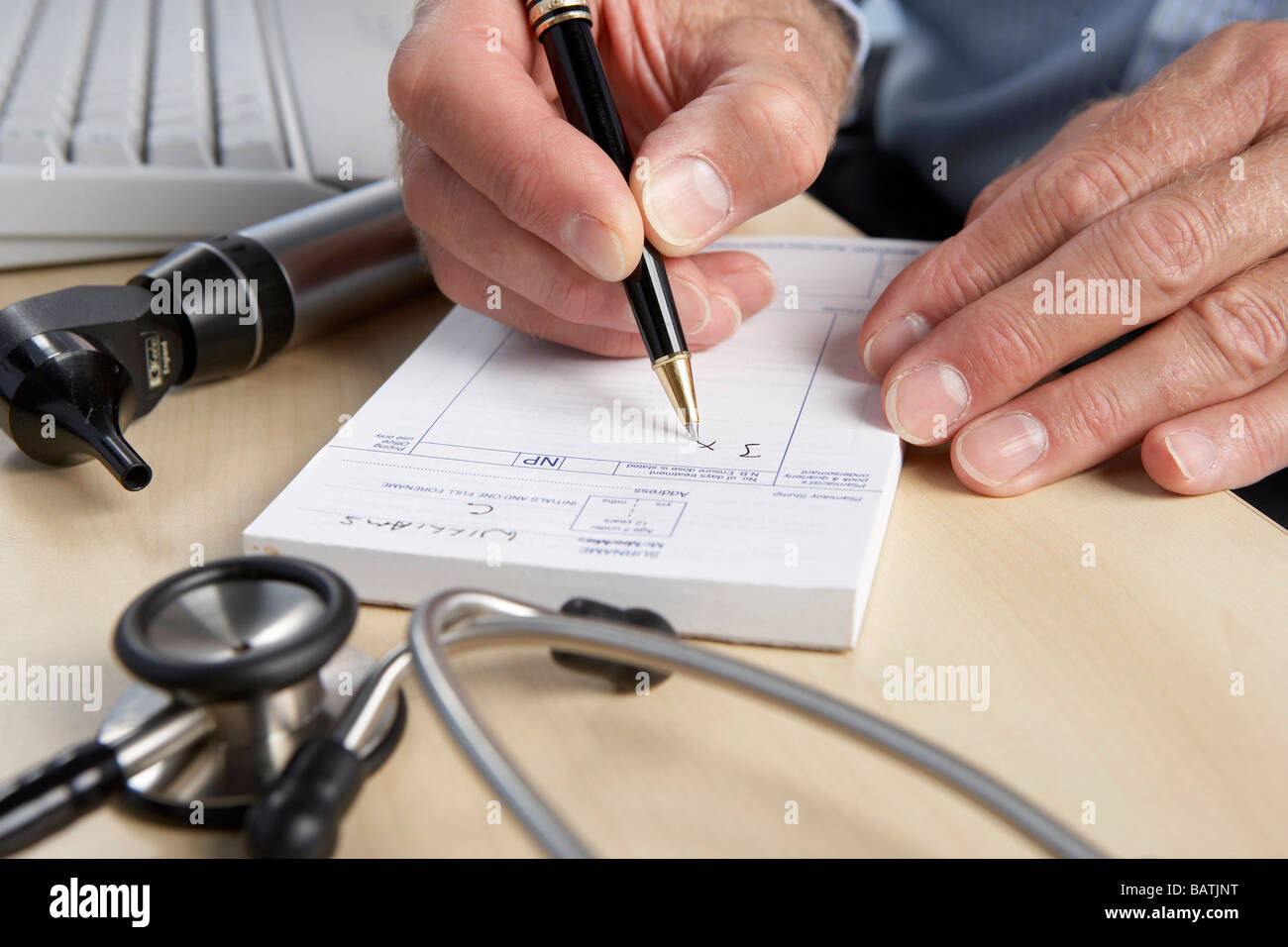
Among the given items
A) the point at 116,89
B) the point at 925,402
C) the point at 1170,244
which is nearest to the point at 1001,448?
the point at 925,402

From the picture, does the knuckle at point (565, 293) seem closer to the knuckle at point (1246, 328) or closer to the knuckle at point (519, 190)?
the knuckle at point (519, 190)

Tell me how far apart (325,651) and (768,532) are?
18 centimetres

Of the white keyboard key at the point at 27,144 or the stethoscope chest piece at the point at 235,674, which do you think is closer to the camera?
the stethoscope chest piece at the point at 235,674

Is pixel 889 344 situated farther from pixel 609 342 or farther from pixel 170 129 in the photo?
pixel 170 129

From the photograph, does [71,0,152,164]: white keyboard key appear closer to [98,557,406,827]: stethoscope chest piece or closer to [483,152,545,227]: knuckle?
[483,152,545,227]: knuckle

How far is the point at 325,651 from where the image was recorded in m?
0.30

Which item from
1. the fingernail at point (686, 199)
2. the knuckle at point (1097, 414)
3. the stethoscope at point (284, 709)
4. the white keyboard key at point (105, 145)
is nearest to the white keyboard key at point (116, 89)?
the white keyboard key at point (105, 145)

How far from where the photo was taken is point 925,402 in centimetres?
48

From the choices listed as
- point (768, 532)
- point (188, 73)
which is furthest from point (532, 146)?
point (188, 73)

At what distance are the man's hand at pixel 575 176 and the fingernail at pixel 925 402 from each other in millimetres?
118

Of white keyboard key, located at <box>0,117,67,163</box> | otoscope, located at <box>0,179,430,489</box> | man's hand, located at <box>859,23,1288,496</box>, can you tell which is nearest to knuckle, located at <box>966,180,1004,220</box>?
man's hand, located at <box>859,23,1288,496</box>

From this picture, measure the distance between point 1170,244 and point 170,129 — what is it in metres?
0.64

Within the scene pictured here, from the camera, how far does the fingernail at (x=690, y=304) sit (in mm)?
547
